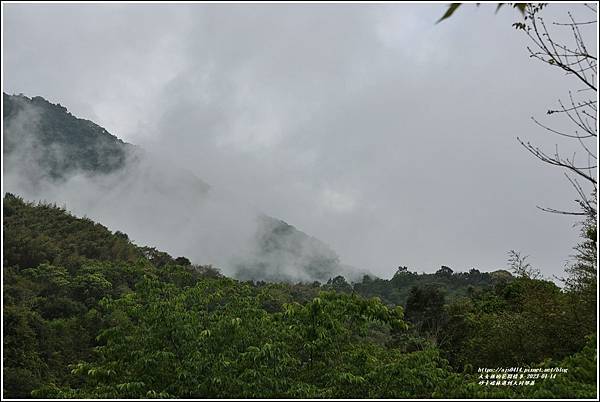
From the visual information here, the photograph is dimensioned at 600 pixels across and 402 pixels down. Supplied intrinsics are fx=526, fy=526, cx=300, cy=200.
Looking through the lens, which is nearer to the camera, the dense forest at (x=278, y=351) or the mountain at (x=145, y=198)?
the dense forest at (x=278, y=351)

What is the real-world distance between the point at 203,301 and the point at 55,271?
1442 cm

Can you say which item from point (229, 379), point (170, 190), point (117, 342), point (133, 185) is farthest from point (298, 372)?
point (170, 190)

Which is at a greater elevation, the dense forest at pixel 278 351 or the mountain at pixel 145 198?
the mountain at pixel 145 198

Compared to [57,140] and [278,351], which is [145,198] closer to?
[57,140]

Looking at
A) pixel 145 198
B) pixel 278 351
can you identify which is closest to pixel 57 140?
pixel 145 198

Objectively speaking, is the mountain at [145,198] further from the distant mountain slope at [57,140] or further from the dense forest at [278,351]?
the dense forest at [278,351]

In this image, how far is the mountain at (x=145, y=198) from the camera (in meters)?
54.6

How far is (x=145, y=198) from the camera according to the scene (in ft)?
222

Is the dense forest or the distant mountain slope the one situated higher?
the distant mountain slope

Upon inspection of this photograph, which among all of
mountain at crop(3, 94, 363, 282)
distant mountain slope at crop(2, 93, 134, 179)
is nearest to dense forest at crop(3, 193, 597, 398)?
mountain at crop(3, 94, 363, 282)

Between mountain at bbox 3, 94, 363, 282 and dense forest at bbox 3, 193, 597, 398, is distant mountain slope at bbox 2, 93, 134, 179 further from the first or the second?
dense forest at bbox 3, 193, 597, 398

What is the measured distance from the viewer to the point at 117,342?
7.45 m

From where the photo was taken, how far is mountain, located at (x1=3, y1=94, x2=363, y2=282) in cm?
5462

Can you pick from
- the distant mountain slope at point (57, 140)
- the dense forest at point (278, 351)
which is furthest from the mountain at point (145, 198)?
the dense forest at point (278, 351)
